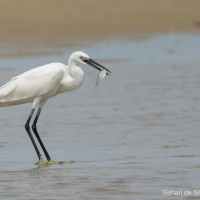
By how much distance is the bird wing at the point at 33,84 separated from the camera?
10.0 metres

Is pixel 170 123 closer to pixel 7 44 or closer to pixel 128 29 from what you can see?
pixel 7 44

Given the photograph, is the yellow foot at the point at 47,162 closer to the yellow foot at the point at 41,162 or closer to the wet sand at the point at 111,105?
the yellow foot at the point at 41,162

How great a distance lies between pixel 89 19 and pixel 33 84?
612 inches

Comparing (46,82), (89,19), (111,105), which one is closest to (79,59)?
(46,82)

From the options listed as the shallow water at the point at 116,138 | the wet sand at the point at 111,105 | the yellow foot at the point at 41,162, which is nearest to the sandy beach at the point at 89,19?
the wet sand at the point at 111,105

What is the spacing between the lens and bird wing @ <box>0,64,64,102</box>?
10.0m

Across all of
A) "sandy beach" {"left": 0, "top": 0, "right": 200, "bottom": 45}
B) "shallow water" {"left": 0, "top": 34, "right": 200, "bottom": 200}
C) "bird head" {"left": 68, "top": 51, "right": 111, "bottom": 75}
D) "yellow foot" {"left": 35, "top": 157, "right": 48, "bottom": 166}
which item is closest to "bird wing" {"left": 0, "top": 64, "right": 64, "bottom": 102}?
"bird head" {"left": 68, "top": 51, "right": 111, "bottom": 75}

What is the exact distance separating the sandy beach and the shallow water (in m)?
4.89

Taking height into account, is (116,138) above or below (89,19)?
below

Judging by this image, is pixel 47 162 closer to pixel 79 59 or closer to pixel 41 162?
pixel 41 162

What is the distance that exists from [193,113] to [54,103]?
253 cm

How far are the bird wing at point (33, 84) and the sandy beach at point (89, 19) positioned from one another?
483 inches

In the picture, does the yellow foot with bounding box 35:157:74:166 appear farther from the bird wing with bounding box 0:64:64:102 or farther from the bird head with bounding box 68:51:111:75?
the bird head with bounding box 68:51:111:75

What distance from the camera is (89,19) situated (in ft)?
83.7
